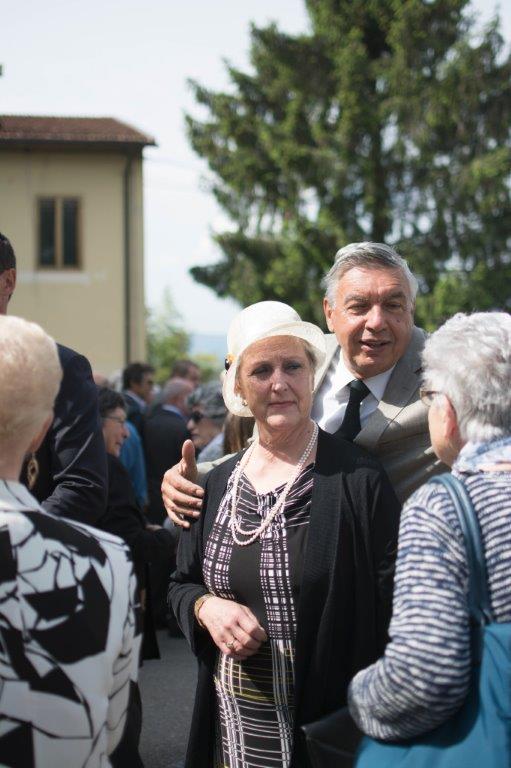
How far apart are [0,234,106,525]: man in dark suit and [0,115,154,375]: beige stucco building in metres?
20.8

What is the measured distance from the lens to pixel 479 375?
2.11 metres

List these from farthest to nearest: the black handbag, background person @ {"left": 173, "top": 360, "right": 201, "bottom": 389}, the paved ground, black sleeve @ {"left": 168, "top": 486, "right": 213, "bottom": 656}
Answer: background person @ {"left": 173, "top": 360, "right": 201, "bottom": 389} < the paved ground < black sleeve @ {"left": 168, "top": 486, "right": 213, "bottom": 656} < the black handbag

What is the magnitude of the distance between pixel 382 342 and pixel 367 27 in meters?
22.2

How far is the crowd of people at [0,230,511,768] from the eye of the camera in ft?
6.17

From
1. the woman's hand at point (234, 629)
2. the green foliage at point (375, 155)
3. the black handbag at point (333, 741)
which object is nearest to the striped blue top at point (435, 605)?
the black handbag at point (333, 741)

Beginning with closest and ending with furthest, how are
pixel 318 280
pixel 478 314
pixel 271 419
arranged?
pixel 478 314
pixel 271 419
pixel 318 280

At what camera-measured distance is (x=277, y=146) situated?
22.3m

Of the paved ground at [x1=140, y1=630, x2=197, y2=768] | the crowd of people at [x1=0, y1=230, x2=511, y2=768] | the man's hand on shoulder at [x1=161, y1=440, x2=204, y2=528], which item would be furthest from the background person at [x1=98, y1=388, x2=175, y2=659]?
the man's hand on shoulder at [x1=161, y1=440, x2=204, y2=528]

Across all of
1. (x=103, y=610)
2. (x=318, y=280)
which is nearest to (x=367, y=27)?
(x=318, y=280)

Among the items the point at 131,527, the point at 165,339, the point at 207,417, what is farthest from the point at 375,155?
the point at 165,339

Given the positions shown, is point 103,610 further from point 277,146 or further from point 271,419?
point 277,146

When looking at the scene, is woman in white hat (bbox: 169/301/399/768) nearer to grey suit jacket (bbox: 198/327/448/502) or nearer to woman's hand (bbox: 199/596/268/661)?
woman's hand (bbox: 199/596/268/661)

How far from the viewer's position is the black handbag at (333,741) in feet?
7.19

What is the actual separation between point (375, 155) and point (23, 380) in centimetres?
2165
